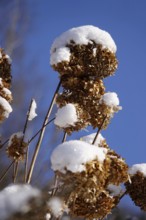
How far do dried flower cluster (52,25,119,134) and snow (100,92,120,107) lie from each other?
2cm

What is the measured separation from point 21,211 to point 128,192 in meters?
1.52

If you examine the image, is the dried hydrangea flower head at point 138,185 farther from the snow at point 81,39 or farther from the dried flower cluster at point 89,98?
the snow at point 81,39

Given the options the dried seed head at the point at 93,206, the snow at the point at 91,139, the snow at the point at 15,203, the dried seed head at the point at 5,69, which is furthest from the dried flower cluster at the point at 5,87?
the snow at the point at 15,203

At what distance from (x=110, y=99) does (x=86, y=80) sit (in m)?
0.21

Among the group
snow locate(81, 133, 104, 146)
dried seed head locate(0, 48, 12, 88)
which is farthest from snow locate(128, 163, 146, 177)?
dried seed head locate(0, 48, 12, 88)

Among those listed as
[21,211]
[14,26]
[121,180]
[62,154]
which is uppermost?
[14,26]

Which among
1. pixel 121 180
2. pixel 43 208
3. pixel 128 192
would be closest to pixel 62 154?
pixel 121 180

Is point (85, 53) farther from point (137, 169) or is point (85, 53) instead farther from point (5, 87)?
point (137, 169)

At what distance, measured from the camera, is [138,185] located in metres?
2.20

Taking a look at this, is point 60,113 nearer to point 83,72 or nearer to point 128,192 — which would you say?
point 83,72

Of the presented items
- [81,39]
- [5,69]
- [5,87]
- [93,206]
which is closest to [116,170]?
[93,206]

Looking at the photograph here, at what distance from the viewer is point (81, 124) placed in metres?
2.13

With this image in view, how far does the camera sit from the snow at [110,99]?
209cm

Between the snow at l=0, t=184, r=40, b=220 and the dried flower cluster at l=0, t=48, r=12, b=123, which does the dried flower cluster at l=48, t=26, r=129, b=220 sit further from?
the snow at l=0, t=184, r=40, b=220
